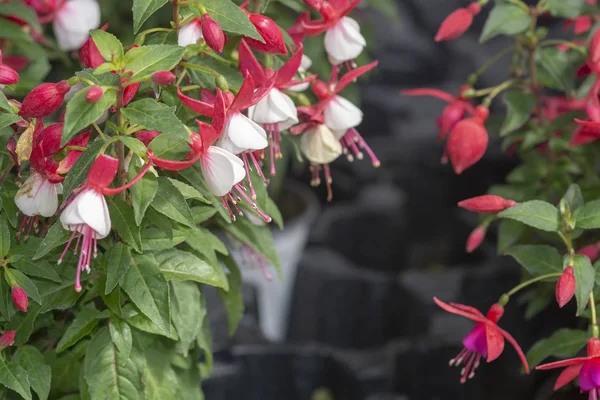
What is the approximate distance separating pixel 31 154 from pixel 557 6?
0.56 metres

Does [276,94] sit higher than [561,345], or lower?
higher

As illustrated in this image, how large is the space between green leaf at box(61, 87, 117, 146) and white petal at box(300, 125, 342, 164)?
24cm

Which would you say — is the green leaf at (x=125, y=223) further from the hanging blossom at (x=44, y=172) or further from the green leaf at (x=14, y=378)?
the green leaf at (x=14, y=378)

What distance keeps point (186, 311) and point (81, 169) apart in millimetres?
205

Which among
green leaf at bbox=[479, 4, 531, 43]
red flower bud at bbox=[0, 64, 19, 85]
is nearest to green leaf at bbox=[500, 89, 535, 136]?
green leaf at bbox=[479, 4, 531, 43]

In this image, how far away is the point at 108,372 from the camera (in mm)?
630

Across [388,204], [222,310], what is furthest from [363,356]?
[388,204]

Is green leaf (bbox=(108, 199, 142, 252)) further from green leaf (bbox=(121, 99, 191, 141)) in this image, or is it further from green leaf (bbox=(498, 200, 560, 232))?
green leaf (bbox=(498, 200, 560, 232))

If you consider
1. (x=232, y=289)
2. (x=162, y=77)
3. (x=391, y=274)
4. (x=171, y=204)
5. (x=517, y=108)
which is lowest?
(x=391, y=274)

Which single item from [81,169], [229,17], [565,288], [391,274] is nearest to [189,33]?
[229,17]

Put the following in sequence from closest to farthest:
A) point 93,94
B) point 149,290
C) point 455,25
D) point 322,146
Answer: point 93,94 → point 149,290 → point 322,146 → point 455,25

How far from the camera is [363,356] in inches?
48.1

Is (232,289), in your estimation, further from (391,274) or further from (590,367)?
(391,274)

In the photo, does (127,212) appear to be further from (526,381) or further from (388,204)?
(388,204)
